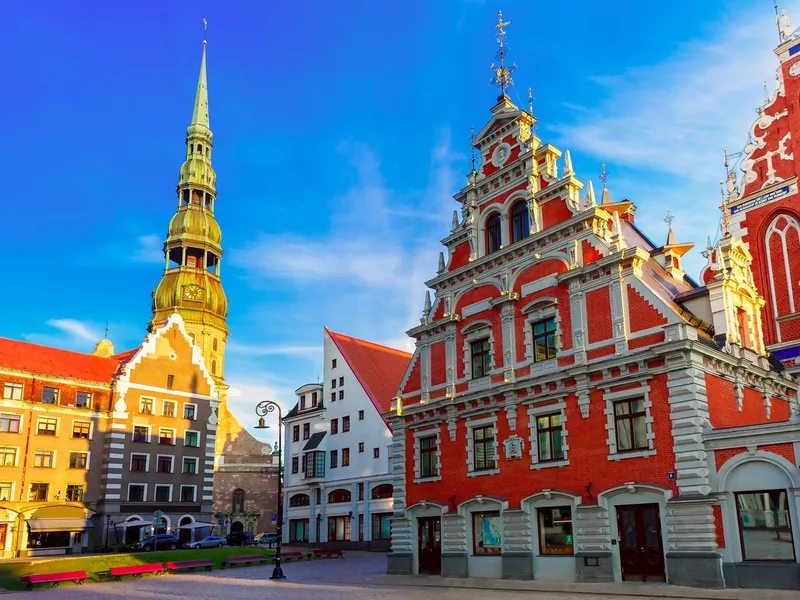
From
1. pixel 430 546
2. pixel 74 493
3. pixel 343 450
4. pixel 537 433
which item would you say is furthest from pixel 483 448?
pixel 74 493

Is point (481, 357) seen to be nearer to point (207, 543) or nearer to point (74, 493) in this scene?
point (207, 543)

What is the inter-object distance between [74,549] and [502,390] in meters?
37.4

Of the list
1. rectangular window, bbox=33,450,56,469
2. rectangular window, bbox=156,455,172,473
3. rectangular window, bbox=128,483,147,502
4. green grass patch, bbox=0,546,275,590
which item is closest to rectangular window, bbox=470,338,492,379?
green grass patch, bbox=0,546,275,590

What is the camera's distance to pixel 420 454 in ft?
108

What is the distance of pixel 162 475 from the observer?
5606 cm

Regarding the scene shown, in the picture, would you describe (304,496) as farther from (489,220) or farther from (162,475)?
(489,220)

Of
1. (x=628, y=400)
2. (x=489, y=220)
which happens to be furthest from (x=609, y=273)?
(x=489, y=220)

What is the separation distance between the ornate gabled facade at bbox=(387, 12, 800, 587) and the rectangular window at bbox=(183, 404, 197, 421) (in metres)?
30.9

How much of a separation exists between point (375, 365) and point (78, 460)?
80.8 ft

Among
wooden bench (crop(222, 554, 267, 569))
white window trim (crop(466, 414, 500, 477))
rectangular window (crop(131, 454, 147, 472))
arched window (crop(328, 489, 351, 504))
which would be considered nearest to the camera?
white window trim (crop(466, 414, 500, 477))

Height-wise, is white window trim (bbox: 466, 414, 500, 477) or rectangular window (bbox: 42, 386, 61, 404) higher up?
rectangular window (bbox: 42, 386, 61, 404)

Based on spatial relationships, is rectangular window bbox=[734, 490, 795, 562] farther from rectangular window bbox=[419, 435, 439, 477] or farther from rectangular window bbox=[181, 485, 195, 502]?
rectangular window bbox=[181, 485, 195, 502]

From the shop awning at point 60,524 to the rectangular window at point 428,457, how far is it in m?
30.7

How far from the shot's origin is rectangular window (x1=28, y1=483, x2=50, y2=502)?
4934 cm
